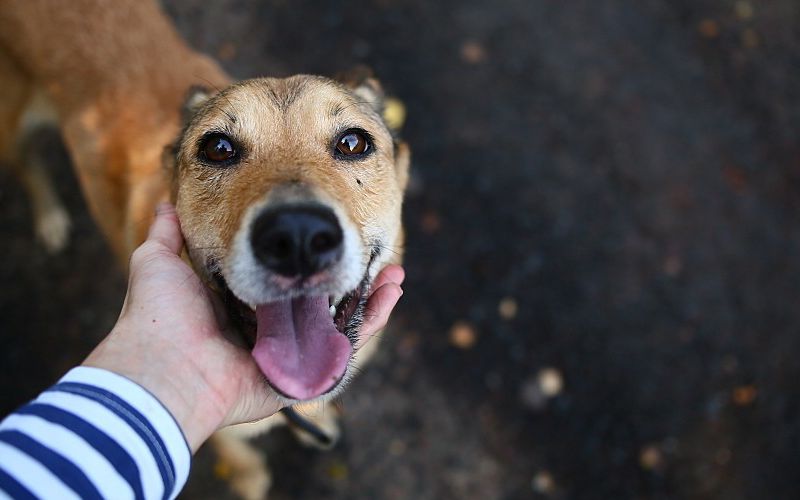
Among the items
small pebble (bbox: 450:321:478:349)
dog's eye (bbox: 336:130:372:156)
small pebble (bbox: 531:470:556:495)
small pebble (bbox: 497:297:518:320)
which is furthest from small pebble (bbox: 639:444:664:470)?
dog's eye (bbox: 336:130:372:156)

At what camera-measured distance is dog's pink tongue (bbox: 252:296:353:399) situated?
7.20ft

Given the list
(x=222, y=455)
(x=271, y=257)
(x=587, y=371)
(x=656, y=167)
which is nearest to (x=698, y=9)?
(x=656, y=167)

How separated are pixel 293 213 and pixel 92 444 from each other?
1010 millimetres

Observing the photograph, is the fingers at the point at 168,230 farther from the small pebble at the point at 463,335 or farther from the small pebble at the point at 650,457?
the small pebble at the point at 650,457

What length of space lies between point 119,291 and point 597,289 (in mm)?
4221

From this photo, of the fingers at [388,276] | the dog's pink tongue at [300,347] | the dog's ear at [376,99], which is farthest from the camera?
the dog's ear at [376,99]

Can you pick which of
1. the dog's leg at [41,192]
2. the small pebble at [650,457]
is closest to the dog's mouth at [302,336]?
the dog's leg at [41,192]

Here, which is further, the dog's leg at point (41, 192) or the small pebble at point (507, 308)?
the small pebble at point (507, 308)

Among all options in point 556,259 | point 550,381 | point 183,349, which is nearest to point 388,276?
point 183,349

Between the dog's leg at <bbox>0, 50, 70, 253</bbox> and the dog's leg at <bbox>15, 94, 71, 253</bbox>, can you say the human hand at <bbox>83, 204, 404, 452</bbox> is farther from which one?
the dog's leg at <bbox>15, 94, 71, 253</bbox>

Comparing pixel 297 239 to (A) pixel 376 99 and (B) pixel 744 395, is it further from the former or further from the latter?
(B) pixel 744 395

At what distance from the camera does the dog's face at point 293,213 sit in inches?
80.7

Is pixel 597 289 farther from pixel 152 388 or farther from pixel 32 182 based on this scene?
pixel 32 182

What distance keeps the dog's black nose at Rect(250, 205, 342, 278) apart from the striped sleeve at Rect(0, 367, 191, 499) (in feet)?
2.17
